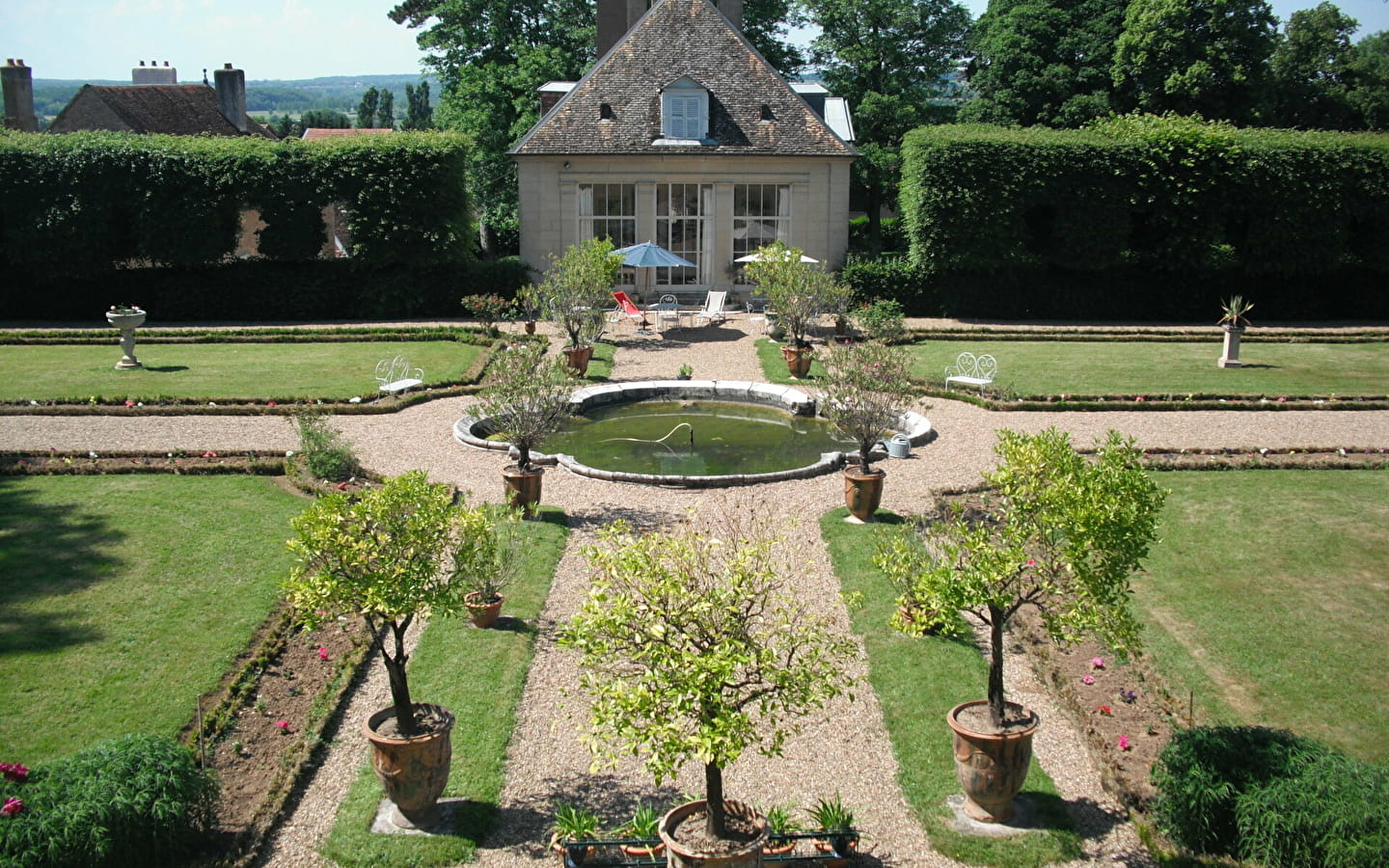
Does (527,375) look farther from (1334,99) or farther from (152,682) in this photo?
(1334,99)

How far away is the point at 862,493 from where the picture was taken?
552 inches

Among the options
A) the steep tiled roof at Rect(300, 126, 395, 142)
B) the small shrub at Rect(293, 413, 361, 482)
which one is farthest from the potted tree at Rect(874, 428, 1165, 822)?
the steep tiled roof at Rect(300, 126, 395, 142)

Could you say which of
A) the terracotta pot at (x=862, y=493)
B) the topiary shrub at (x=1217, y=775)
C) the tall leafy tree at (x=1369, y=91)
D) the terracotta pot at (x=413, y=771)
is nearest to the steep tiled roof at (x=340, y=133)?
the terracotta pot at (x=862, y=493)

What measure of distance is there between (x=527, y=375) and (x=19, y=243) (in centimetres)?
2273

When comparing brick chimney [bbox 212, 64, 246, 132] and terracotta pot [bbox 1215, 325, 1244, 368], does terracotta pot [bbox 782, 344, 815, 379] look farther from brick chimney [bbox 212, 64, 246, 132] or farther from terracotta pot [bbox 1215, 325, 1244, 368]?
brick chimney [bbox 212, 64, 246, 132]

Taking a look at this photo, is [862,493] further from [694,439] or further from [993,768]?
[993,768]

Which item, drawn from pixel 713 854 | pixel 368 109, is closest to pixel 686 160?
pixel 713 854

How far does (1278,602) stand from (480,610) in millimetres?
8155

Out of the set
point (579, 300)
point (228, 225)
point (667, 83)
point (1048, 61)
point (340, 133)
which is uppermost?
point (1048, 61)

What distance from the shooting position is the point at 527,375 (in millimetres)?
14227

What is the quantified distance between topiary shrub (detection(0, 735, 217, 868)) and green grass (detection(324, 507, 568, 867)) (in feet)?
3.25

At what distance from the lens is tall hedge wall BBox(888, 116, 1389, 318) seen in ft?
101

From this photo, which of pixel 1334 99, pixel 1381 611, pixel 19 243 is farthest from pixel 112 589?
pixel 1334 99

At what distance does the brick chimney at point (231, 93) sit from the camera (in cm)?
5266
